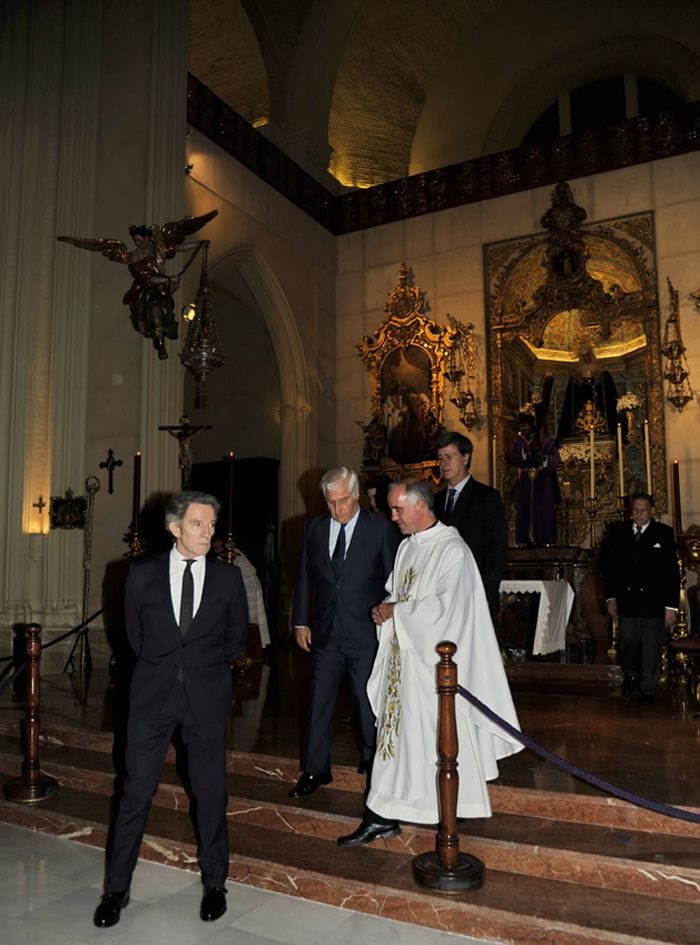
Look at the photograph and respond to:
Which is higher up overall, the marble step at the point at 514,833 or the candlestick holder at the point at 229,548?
the candlestick holder at the point at 229,548

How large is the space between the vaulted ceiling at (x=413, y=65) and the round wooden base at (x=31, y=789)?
11.2m

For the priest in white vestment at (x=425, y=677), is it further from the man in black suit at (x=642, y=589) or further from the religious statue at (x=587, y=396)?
the religious statue at (x=587, y=396)

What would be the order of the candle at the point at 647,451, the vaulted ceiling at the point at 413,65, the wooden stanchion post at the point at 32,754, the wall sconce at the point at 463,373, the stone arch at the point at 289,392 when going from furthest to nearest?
the vaulted ceiling at the point at 413,65 < the stone arch at the point at 289,392 < the wall sconce at the point at 463,373 < the candle at the point at 647,451 < the wooden stanchion post at the point at 32,754

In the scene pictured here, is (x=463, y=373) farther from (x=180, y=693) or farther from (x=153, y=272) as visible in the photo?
(x=180, y=693)

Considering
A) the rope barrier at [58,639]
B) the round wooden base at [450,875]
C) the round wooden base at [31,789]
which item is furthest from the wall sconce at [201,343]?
the round wooden base at [450,875]

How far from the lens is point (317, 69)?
45.4 feet

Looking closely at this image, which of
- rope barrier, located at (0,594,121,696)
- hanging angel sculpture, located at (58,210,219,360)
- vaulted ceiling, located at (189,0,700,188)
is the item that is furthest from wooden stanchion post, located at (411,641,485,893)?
vaulted ceiling, located at (189,0,700,188)

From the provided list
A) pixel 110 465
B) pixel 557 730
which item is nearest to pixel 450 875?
pixel 557 730

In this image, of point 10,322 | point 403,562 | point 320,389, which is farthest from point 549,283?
point 403,562

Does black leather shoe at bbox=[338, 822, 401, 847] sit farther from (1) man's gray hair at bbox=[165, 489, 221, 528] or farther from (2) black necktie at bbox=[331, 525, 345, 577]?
(1) man's gray hair at bbox=[165, 489, 221, 528]

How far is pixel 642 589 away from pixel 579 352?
21.2ft

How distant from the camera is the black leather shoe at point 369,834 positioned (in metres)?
3.82

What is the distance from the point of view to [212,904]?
340 cm

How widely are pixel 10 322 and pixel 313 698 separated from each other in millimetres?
7456
